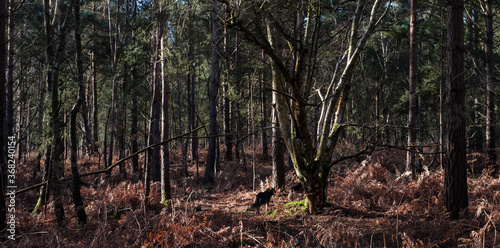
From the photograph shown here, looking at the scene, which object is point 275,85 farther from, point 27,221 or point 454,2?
point 27,221

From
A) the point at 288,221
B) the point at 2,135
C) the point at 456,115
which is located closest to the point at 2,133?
the point at 2,135

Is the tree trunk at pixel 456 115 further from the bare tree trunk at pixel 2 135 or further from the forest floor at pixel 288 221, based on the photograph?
the bare tree trunk at pixel 2 135

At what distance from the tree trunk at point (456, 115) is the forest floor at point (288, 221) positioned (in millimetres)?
428

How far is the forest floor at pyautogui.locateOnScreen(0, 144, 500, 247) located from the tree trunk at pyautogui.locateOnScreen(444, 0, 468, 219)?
0.43 m

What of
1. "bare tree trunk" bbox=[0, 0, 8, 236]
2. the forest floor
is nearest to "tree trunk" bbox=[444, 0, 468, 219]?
the forest floor

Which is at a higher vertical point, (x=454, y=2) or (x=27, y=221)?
(x=454, y=2)

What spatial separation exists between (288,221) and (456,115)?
3769 mm

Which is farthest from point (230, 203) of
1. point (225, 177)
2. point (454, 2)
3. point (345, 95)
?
point (454, 2)

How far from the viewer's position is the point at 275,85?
663 centimetres

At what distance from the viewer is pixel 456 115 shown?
5754mm

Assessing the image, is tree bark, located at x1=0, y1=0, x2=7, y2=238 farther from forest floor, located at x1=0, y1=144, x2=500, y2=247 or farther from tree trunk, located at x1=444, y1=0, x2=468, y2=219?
tree trunk, located at x1=444, y1=0, x2=468, y2=219

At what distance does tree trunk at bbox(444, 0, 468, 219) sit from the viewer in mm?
5762

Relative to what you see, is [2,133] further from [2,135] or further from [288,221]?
[288,221]

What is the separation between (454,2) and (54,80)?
722cm
